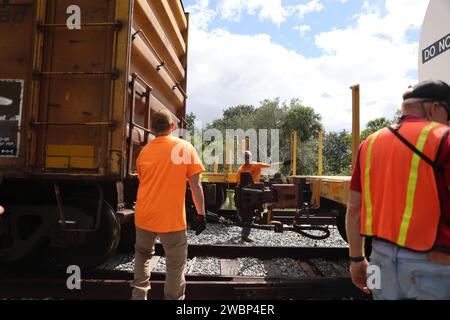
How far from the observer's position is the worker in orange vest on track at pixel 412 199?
1454 millimetres

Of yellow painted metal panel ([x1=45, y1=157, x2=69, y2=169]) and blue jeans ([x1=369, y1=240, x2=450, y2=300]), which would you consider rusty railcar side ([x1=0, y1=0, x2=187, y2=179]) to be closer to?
yellow painted metal panel ([x1=45, y1=157, x2=69, y2=169])

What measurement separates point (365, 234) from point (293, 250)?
336cm

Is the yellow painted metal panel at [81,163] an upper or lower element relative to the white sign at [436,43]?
lower

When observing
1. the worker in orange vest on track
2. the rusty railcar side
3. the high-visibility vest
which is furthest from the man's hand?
the rusty railcar side

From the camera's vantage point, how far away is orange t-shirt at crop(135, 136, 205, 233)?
9.35 feet

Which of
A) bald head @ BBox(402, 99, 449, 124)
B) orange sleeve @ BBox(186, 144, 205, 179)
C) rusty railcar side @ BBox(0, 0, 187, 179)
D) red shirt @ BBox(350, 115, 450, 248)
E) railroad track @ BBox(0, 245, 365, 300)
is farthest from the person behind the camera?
railroad track @ BBox(0, 245, 365, 300)

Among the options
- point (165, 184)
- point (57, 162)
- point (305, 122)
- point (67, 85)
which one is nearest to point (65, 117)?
point (67, 85)

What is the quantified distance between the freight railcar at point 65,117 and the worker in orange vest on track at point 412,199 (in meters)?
2.41

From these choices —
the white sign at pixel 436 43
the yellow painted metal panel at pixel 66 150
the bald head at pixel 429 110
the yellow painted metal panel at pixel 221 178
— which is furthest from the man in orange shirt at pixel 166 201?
the yellow painted metal panel at pixel 221 178

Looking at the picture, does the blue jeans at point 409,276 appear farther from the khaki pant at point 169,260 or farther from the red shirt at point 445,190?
the khaki pant at point 169,260

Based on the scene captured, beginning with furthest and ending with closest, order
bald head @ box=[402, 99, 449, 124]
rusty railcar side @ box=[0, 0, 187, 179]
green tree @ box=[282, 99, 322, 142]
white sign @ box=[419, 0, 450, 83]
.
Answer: green tree @ box=[282, 99, 322, 142], rusty railcar side @ box=[0, 0, 187, 179], white sign @ box=[419, 0, 450, 83], bald head @ box=[402, 99, 449, 124]

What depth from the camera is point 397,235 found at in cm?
154

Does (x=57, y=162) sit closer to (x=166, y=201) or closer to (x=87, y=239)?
(x=87, y=239)
